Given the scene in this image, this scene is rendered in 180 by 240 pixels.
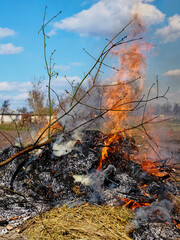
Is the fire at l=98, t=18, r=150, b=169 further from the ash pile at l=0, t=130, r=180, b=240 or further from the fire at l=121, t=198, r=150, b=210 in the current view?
the fire at l=121, t=198, r=150, b=210

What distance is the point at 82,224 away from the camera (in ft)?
10.1

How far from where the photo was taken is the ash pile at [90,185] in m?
3.25

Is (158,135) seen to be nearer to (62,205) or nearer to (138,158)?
(138,158)

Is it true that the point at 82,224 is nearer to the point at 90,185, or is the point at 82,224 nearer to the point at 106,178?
the point at 90,185

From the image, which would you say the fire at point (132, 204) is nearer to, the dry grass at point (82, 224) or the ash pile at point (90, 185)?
the ash pile at point (90, 185)

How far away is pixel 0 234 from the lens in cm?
306

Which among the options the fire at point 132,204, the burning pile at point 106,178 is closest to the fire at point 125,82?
the burning pile at point 106,178

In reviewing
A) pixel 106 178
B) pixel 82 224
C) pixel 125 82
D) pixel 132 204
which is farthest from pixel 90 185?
pixel 125 82

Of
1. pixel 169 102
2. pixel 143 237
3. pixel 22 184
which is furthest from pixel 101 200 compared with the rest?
pixel 169 102

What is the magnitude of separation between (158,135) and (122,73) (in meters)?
2.24

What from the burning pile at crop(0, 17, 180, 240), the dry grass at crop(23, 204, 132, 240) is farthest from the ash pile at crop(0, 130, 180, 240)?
the dry grass at crop(23, 204, 132, 240)

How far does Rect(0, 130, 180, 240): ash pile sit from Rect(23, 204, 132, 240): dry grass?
0.57 ft

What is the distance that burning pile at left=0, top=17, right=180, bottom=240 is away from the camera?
3.35m

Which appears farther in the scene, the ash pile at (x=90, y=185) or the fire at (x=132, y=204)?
the fire at (x=132, y=204)
